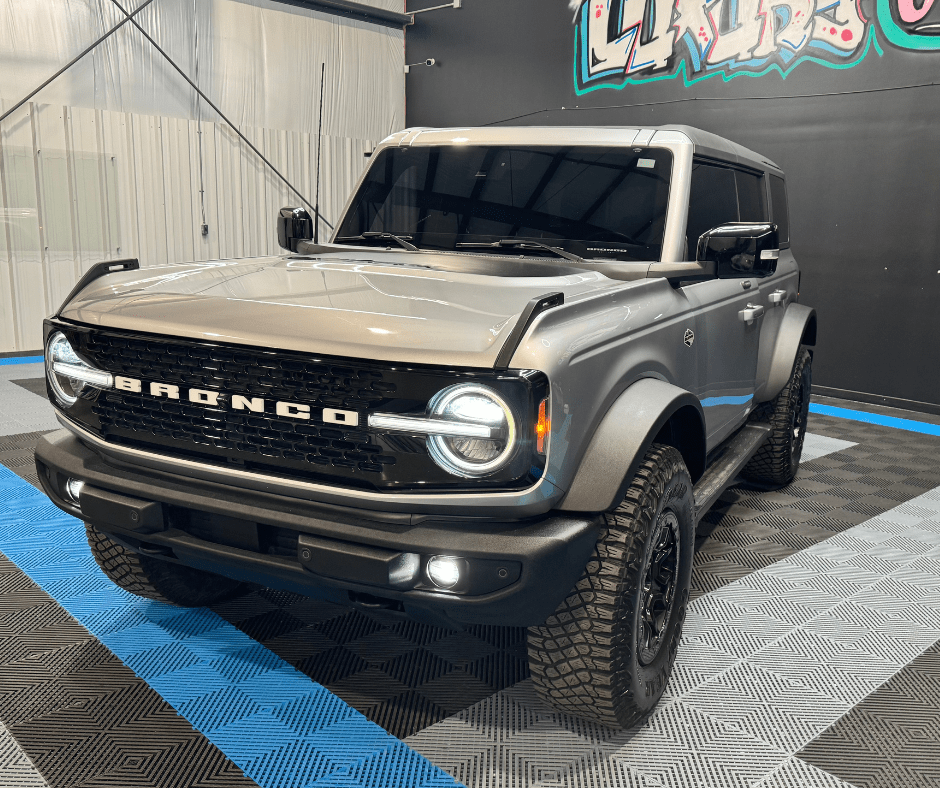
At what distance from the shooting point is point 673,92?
7.84 metres

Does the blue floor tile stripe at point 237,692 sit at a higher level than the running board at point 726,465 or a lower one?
lower

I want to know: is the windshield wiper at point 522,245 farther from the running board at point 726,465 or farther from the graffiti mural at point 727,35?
A: the graffiti mural at point 727,35

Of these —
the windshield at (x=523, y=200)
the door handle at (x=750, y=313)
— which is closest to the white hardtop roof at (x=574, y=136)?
the windshield at (x=523, y=200)

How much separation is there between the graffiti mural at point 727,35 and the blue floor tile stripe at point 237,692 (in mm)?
6763

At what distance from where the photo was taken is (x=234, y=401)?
72.6 inches

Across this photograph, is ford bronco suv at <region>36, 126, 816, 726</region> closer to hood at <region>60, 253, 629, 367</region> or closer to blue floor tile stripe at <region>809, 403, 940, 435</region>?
hood at <region>60, 253, 629, 367</region>

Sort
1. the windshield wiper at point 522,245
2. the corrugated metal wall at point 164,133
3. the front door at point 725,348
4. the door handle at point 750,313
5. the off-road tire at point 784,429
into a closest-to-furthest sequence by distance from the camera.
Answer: the windshield wiper at point 522,245 < the front door at point 725,348 < the door handle at point 750,313 < the off-road tire at point 784,429 < the corrugated metal wall at point 164,133

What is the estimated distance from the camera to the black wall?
6406 millimetres

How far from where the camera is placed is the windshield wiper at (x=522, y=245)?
2.57 meters

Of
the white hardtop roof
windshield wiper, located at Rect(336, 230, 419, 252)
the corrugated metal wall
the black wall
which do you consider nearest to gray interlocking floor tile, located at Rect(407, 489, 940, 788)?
windshield wiper, located at Rect(336, 230, 419, 252)

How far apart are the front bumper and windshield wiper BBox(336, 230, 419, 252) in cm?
126

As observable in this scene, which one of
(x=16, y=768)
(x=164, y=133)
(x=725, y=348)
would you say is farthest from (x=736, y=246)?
(x=164, y=133)

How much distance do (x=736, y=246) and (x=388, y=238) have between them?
49.6 inches

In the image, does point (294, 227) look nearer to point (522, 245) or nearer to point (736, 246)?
point (522, 245)
